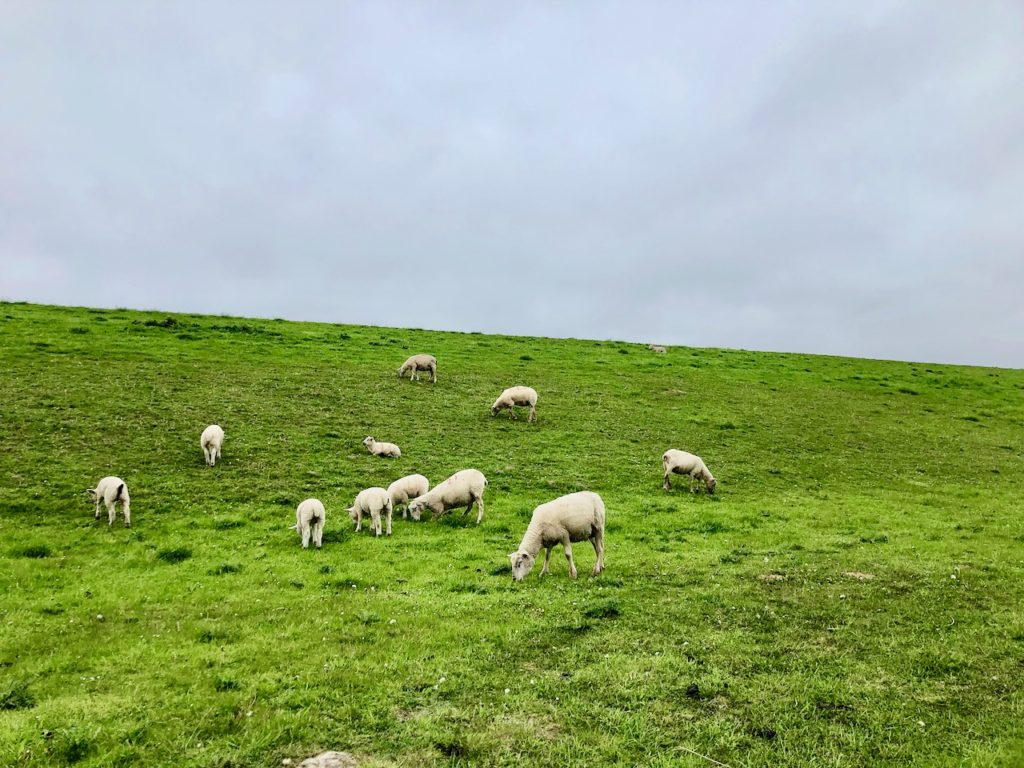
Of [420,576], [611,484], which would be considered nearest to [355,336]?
[611,484]

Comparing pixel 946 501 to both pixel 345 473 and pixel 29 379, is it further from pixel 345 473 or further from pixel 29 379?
pixel 29 379

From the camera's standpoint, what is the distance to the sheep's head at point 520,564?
543 inches

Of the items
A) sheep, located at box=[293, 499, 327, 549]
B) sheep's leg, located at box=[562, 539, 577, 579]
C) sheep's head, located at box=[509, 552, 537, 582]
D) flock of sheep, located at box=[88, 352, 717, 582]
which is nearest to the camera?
sheep's head, located at box=[509, 552, 537, 582]

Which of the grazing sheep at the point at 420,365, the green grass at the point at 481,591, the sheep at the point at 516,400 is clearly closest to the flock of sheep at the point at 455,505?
the green grass at the point at 481,591

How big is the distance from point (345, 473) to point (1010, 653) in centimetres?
1950

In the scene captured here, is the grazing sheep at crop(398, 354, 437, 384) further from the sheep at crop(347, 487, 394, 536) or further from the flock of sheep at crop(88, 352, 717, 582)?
the sheep at crop(347, 487, 394, 536)

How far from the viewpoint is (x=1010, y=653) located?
960cm

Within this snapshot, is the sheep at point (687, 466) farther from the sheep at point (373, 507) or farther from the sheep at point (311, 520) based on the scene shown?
the sheep at point (311, 520)

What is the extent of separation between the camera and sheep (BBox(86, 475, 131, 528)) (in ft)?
56.8

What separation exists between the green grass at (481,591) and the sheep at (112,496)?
485mm

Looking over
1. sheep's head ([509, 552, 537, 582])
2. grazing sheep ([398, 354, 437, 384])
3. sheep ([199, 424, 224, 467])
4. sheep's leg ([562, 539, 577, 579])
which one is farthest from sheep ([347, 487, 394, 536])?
grazing sheep ([398, 354, 437, 384])

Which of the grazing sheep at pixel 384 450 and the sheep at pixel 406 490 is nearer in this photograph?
the sheep at pixel 406 490

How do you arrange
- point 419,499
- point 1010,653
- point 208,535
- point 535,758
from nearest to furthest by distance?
point 535,758
point 1010,653
point 208,535
point 419,499

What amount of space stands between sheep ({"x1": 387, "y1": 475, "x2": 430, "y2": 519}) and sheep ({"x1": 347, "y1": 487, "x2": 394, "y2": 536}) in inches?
54.4
